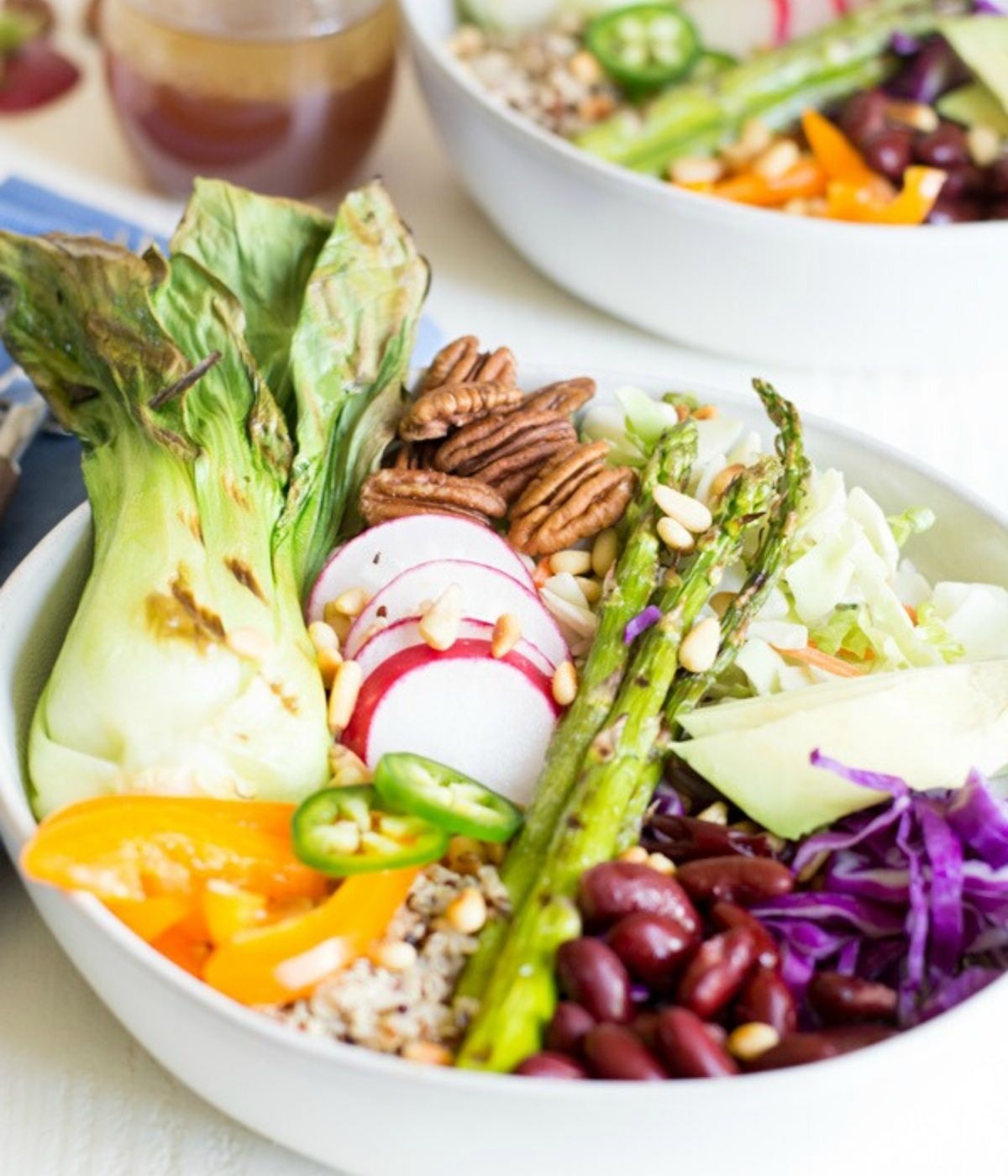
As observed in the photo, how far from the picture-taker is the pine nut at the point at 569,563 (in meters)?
2.24

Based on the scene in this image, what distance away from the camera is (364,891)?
170 cm

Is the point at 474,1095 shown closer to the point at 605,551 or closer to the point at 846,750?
the point at 846,750

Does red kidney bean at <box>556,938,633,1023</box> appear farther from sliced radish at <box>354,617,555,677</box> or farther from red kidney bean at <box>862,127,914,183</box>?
red kidney bean at <box>862,127,914,183</box>

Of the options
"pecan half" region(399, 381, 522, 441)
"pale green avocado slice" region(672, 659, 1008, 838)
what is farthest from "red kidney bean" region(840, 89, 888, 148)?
"pale green avocado slice" region(672, 659, 1008, 838)

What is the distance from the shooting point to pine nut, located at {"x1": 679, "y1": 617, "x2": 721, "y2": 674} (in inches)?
79.3

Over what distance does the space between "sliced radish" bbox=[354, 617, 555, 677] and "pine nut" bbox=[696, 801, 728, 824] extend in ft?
0.92

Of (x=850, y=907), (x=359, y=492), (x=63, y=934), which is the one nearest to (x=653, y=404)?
(x=359, y=492)

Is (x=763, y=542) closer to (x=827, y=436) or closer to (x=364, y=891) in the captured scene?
(x=827, y=436)

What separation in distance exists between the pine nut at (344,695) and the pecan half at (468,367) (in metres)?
0.56

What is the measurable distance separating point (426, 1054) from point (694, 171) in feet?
7.38

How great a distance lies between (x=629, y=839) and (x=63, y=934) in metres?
0.65

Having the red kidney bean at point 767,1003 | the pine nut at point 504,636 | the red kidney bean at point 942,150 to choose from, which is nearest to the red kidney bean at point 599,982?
the red kidney bean at point 767,1003

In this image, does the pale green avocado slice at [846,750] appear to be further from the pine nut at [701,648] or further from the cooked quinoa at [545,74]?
the cooked quinoa at [545,74]

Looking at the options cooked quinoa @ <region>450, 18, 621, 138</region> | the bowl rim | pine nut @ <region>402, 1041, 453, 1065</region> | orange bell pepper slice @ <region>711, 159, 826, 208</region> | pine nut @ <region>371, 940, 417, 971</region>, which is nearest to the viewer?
pine nut @ <region>402, 1041, 453, 1065</region>
